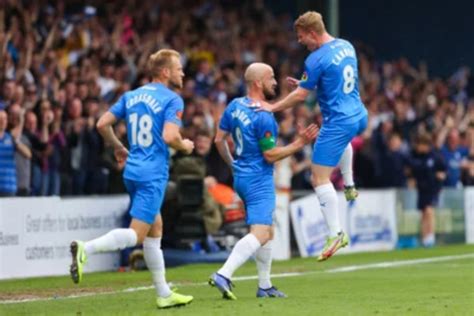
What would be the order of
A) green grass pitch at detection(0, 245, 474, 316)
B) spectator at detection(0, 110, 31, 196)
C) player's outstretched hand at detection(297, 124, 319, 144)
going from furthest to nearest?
spectator at detection(0, 110, 31, 196) → player's outstretched hand at detection(297, 124, 319, 144) → green grass pitch at detection(0, 245, 474, 316)

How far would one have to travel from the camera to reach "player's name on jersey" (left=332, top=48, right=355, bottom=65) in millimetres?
15000

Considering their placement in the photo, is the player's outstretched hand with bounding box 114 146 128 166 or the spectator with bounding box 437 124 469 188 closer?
the player's outstretched hand with bounding box 114 146 128 166

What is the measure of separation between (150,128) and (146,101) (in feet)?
0.83

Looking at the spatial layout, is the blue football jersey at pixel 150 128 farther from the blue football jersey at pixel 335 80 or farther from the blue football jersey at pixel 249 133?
the blue football jersey at pixel 335 80

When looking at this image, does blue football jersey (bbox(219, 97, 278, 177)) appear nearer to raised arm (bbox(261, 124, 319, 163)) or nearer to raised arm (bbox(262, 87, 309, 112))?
raised arm (bbox(261, 124, 319, 163))

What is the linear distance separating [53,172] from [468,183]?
12.2 meters

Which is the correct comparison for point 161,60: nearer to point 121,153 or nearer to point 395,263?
point 121,153

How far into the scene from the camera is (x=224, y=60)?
30.7m

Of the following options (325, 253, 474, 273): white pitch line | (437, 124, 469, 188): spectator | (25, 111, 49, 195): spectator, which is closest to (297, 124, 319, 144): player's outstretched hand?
(325, 253, 474, 273): white pitch line

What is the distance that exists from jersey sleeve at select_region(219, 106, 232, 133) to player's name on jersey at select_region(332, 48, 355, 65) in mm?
1231

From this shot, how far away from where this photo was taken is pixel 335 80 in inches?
591

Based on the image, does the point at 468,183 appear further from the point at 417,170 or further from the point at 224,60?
the point at 224,60

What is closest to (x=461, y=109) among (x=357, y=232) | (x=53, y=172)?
(x=357, y=232)

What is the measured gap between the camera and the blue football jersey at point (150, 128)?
1320 centimetres
